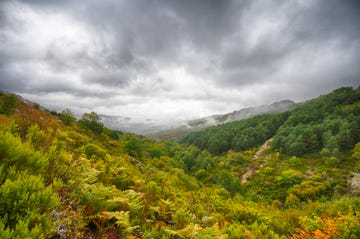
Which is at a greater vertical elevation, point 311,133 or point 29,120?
point 29,120

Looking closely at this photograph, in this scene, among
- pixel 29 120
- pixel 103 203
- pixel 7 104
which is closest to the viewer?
pixel 103 203

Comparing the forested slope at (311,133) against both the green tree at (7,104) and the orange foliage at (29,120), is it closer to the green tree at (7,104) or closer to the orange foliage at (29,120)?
the orange foliage at (29,120)

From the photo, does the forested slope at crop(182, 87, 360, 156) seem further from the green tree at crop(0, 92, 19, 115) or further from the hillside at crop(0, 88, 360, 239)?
the green tree at crop(0, 92, 19, 115)

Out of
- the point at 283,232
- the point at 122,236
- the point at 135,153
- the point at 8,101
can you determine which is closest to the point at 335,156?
the point at 135,153

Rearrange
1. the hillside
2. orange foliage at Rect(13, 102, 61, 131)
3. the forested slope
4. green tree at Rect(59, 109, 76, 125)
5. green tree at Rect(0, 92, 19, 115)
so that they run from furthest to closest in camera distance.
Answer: the forested slope < green tree at Rect(59, 109, 76, 125) < green tree at Rect(0, 92, 19, 115) < orange foliage at Rect(13, 102, 61, 131) < the hillside

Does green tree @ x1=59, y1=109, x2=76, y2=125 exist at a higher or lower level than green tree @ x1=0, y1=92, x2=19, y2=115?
lower

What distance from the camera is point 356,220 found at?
6.09 m

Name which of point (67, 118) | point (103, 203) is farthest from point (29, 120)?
point (67, 118)

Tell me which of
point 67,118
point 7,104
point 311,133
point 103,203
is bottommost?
point 311,133

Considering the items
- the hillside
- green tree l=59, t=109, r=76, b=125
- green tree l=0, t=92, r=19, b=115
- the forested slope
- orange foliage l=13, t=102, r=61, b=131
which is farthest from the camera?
the forested slope

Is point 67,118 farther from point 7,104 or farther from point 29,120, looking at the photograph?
point 29,120

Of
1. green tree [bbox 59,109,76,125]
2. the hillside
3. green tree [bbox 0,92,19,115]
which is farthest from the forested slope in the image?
green tree [bbox 0,92,19,115]

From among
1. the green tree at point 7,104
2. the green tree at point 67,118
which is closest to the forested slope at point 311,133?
the green tree at point 67,118

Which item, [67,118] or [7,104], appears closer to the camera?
[7,104]
